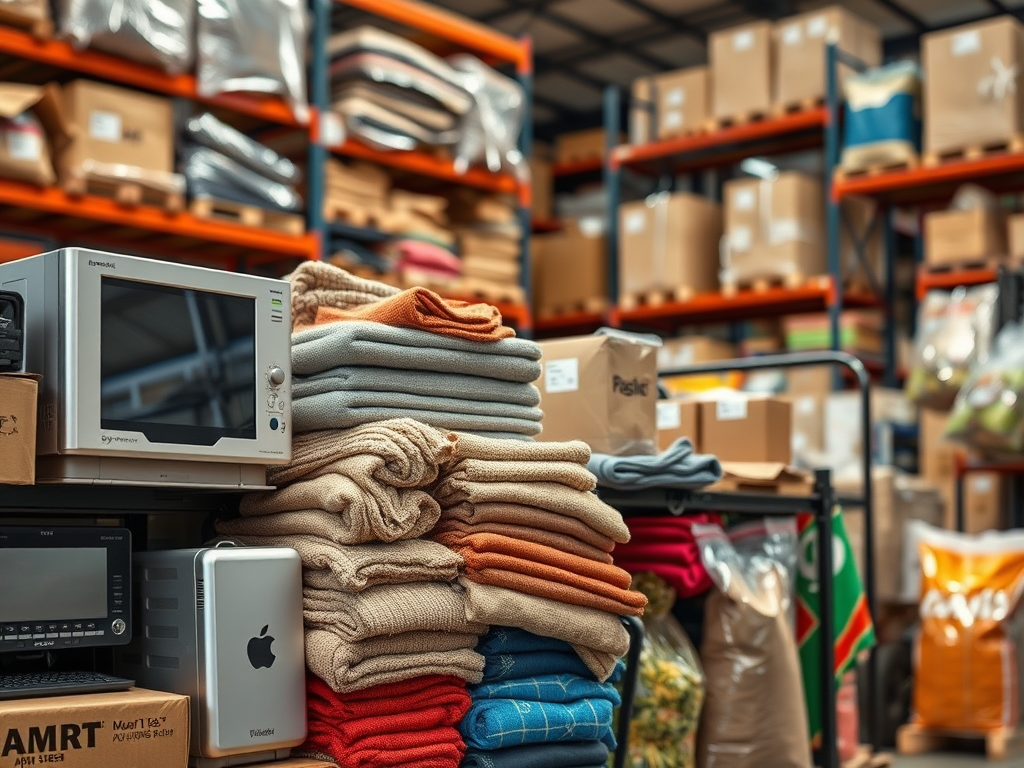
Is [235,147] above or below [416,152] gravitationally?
below

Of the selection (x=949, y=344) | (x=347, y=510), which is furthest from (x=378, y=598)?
(x=949, y=344)

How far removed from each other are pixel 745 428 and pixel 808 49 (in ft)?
15.4

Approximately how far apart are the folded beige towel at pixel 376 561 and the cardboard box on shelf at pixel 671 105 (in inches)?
261

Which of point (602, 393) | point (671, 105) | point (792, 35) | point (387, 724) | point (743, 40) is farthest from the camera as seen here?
point (671, 105)

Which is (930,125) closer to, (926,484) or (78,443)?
(926,484)

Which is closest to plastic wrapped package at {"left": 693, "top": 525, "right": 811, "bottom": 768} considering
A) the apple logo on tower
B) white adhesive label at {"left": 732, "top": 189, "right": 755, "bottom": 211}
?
the apple logo on tower

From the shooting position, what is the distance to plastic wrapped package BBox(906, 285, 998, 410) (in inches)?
258

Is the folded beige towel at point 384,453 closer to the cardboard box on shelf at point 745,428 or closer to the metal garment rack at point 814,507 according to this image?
the metal garment rack at point 814,507

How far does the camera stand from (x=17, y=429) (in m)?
1.79

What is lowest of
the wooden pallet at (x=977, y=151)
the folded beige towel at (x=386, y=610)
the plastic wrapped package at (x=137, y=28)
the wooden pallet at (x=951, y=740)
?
the wooden pallet at (x=951, y=740)

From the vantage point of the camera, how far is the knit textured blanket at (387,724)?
2025mm

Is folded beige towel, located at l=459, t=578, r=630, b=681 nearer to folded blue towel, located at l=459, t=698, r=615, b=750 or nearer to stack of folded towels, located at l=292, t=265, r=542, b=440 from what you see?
folded blue towel, located at l=459, t=698, r=615, b=750

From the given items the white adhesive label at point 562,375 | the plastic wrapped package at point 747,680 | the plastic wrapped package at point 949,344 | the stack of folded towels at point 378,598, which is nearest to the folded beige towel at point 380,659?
the stack of folded towels at point 378,598

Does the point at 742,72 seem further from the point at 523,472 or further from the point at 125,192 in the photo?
the point at 523,472
